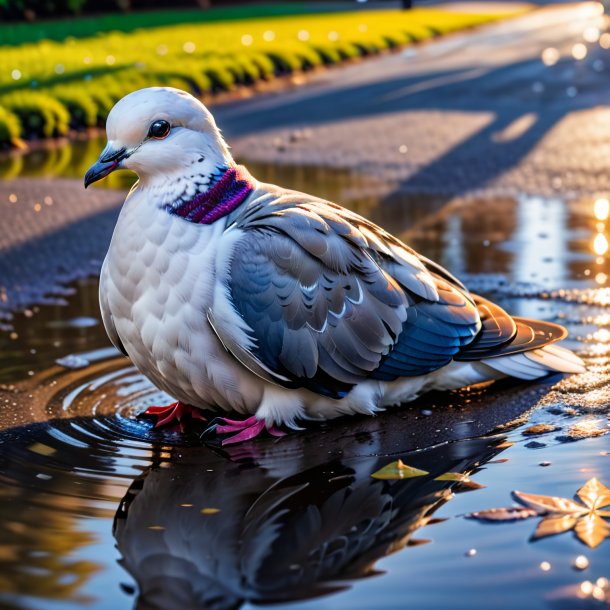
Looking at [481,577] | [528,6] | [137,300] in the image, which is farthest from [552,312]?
[528,6]

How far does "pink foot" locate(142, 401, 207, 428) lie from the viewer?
14.5 ft

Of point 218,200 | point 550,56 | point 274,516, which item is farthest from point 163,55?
point 274,516

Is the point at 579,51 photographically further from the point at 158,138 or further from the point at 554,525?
the point at 554,525

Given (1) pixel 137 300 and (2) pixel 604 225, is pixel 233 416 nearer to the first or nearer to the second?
(1) pixel 137 300

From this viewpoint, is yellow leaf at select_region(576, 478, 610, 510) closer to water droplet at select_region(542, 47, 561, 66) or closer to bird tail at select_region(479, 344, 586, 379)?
bird tail at select_region(479, 344, 586, 379)

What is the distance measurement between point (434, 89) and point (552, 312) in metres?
9.03

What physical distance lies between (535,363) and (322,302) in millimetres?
1060

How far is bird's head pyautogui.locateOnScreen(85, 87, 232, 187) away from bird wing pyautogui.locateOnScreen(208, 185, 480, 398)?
0.28 m

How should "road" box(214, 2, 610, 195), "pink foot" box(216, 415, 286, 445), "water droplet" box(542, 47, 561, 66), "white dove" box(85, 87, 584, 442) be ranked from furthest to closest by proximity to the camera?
"water droplet" box(542, 47, 561, 66) → "road" box(214, 2, 610, 195) → "pink foot" box(216, 415, 286, 445) → "white dove" box(85, 87, 584, 442)

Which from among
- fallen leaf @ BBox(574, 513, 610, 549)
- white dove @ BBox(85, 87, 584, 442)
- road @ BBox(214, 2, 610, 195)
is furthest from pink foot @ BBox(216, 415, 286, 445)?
road @ BBox(214, 2, 610, 195)

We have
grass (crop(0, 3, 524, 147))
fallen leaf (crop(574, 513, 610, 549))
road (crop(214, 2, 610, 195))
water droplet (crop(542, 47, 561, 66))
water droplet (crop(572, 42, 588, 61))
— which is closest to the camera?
fallen leaf (crop(574, 513, 610, 549))

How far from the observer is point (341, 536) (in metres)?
3.37

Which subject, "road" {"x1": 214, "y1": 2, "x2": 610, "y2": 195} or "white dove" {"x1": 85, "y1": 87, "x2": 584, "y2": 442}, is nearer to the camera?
"white dove" {"x1": 85, "y1": 87, "x2": 584, "y2": 442}

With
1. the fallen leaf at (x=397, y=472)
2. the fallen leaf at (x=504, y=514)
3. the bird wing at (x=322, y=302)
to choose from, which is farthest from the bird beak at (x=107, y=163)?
the fallen leaf at (x=504, y=514)
